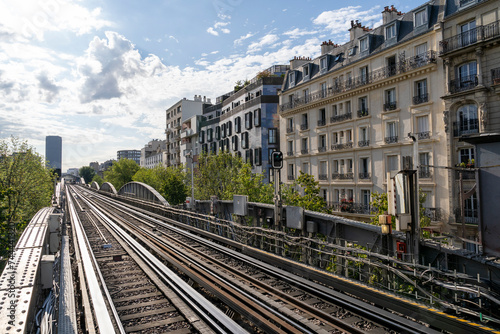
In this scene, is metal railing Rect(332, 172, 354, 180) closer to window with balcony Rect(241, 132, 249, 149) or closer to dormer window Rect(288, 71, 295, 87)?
dormer window Rect(288, 71, 295, 87)

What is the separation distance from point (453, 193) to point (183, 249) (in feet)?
63.1

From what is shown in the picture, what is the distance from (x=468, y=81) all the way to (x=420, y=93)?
12.3 ft

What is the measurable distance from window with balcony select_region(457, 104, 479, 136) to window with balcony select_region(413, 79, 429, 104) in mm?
2839

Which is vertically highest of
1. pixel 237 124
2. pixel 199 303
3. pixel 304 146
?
pixel 237 124

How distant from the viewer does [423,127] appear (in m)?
25.9

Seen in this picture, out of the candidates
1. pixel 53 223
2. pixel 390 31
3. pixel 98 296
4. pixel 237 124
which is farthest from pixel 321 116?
pixel 98 296

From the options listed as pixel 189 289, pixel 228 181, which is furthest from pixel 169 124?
pixel 189 289

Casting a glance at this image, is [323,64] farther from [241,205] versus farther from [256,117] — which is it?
[241,205]

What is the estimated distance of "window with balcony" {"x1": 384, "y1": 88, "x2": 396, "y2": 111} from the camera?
91.9ft

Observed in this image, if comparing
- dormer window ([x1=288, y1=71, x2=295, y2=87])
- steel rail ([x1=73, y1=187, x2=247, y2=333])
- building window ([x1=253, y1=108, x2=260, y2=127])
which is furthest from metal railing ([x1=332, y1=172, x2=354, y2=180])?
steel rail ([x1=73, y1=187, x2=247, y2=333])

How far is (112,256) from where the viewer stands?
633 inches

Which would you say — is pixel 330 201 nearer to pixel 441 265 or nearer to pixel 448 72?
pixel 448 72

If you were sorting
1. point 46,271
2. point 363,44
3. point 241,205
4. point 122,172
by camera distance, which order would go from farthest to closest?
1. point 122,172
2. point 363,44
3. point 241,205
4. point 46,271

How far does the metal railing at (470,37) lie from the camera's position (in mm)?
21250
